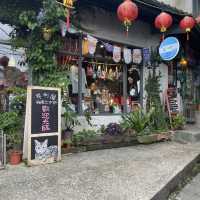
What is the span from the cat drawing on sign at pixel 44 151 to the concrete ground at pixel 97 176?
208mm

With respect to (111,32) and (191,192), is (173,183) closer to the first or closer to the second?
(191,192)

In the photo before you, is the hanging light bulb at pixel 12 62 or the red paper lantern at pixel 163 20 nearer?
the hanging light bulb at pixel 12 62

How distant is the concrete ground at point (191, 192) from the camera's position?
17.5 feet

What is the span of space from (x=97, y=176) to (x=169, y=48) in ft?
17.2

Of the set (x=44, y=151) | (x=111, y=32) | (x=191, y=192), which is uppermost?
(x=111, y=32)

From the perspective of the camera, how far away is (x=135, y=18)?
8.01m

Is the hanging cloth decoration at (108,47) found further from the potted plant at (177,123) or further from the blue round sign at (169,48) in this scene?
the potted plant at (177,123)

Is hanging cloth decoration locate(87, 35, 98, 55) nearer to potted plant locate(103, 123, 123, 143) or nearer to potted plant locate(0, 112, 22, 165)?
potted plant locate(103, 123, 123, 143)

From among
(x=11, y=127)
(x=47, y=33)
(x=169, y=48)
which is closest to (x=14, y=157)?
(x=11, y=127)

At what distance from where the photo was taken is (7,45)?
724 centimetres

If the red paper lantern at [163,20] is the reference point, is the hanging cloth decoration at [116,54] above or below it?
below

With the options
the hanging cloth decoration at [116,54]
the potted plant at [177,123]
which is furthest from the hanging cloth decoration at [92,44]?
the potted plant at [177,123]

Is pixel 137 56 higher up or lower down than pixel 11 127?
higher up

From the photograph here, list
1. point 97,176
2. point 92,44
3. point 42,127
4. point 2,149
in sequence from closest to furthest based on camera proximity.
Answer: point 97,176, point 2,149, point 42,127, point 92,44
